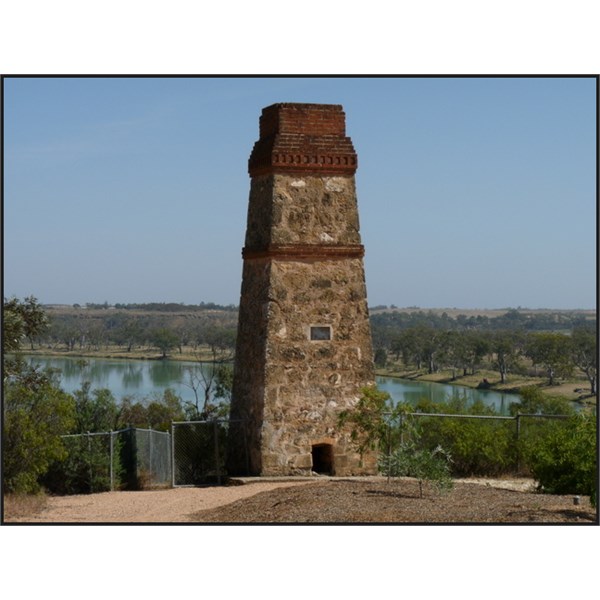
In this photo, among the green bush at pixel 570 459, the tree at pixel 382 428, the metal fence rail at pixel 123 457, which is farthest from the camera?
the metal fence rail at pixel 123 457

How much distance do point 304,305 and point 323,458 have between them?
2.68 m

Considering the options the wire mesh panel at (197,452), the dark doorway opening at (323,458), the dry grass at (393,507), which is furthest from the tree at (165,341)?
the dry grass at (393,507)

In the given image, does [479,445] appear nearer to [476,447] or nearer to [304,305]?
[476,447]

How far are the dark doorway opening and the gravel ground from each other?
82cm

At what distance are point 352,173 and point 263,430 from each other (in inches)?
183

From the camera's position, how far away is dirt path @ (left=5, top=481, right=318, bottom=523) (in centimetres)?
1537

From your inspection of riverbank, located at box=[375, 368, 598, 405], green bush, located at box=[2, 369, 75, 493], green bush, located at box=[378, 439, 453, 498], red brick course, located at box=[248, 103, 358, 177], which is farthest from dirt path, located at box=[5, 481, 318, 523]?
riverbank, located at box=[375, 368, 598, 405]

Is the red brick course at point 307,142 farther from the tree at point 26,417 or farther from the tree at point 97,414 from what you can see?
the tree at point 97,414

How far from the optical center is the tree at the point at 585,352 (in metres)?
42.3

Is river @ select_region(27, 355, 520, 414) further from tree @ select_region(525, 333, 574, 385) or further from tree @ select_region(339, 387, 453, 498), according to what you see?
tree @ select_region(339, 387, 453, 498)

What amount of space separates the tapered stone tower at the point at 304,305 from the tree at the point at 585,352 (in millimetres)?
23285

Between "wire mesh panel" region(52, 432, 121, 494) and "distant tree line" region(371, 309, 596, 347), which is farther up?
"distant tree line" region(371, 309, 596, 347)

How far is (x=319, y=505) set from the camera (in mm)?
15438

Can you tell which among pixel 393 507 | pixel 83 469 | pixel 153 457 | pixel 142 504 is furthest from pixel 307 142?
pixel 393 507
